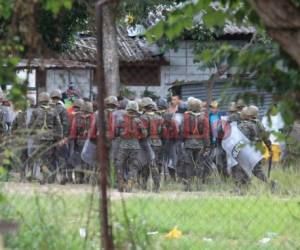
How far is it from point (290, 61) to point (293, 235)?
5.19 m

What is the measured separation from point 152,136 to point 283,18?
1244 cm

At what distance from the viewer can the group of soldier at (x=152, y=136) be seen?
1551 centimetres

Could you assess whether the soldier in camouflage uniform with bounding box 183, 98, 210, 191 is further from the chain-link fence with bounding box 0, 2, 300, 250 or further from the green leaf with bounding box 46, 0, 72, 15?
the green leaf with bounding box 46, 0, 72, 15

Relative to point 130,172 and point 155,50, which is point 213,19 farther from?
point 155,50

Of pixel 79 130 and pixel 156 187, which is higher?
pixel 79 130

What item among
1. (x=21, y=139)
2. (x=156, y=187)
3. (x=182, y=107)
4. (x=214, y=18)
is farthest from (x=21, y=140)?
(x=182, y=107)

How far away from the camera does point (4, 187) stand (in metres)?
8.49

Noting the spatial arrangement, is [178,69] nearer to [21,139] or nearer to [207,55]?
[21,139]

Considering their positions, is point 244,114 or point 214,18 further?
point 244,114

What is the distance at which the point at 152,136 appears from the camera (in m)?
16.2

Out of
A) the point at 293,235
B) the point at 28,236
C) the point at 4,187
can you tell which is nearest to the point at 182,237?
the point at 293,235

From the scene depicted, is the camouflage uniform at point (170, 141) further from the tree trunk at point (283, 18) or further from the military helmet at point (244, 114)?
the tree trunk at point (283, 18)

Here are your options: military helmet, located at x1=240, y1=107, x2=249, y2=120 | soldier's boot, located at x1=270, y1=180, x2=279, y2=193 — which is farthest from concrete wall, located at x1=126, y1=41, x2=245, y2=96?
soldier's boot, located at x1=270, y1=180, x2=279, y2=193

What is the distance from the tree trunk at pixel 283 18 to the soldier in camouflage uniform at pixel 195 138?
12.4m
